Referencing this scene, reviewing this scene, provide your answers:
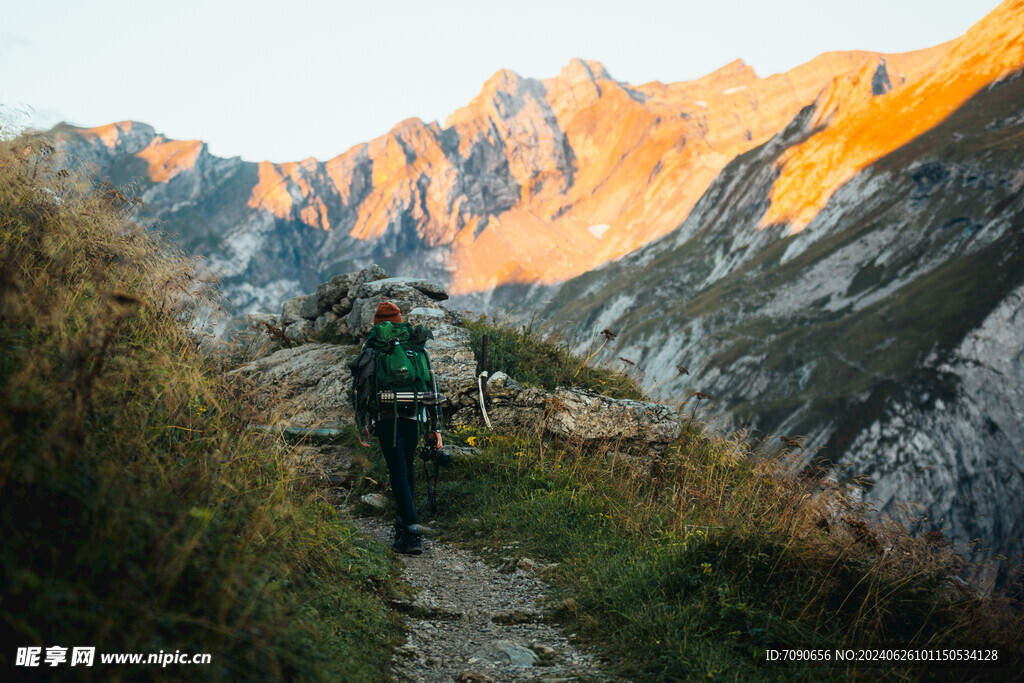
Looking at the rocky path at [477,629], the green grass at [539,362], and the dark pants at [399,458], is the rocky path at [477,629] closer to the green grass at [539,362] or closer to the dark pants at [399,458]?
the dark pants at [399,458]

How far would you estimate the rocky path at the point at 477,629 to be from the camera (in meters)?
4.54

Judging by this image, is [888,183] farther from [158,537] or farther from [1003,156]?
[158,537]

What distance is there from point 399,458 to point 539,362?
544 cm

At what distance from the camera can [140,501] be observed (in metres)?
2.99

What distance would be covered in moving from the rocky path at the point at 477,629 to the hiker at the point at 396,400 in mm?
555

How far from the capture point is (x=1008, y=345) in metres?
61.6

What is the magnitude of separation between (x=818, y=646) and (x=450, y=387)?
6.93 m

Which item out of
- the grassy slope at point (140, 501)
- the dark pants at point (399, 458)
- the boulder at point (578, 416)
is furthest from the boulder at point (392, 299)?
the grassy slope at point (140, 501)

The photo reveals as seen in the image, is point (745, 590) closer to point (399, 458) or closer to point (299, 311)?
point (399, 458)

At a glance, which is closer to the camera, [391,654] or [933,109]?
[391,654]

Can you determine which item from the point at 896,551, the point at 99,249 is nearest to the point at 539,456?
the point at 896,551

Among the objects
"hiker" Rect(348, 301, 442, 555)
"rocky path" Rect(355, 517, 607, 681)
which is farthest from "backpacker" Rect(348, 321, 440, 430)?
"rocky path" Rect(355, 517, 607, 681)

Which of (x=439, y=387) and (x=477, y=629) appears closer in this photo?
(x=477, y=629)

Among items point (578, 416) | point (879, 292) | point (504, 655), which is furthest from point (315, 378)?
point (879, 292)
